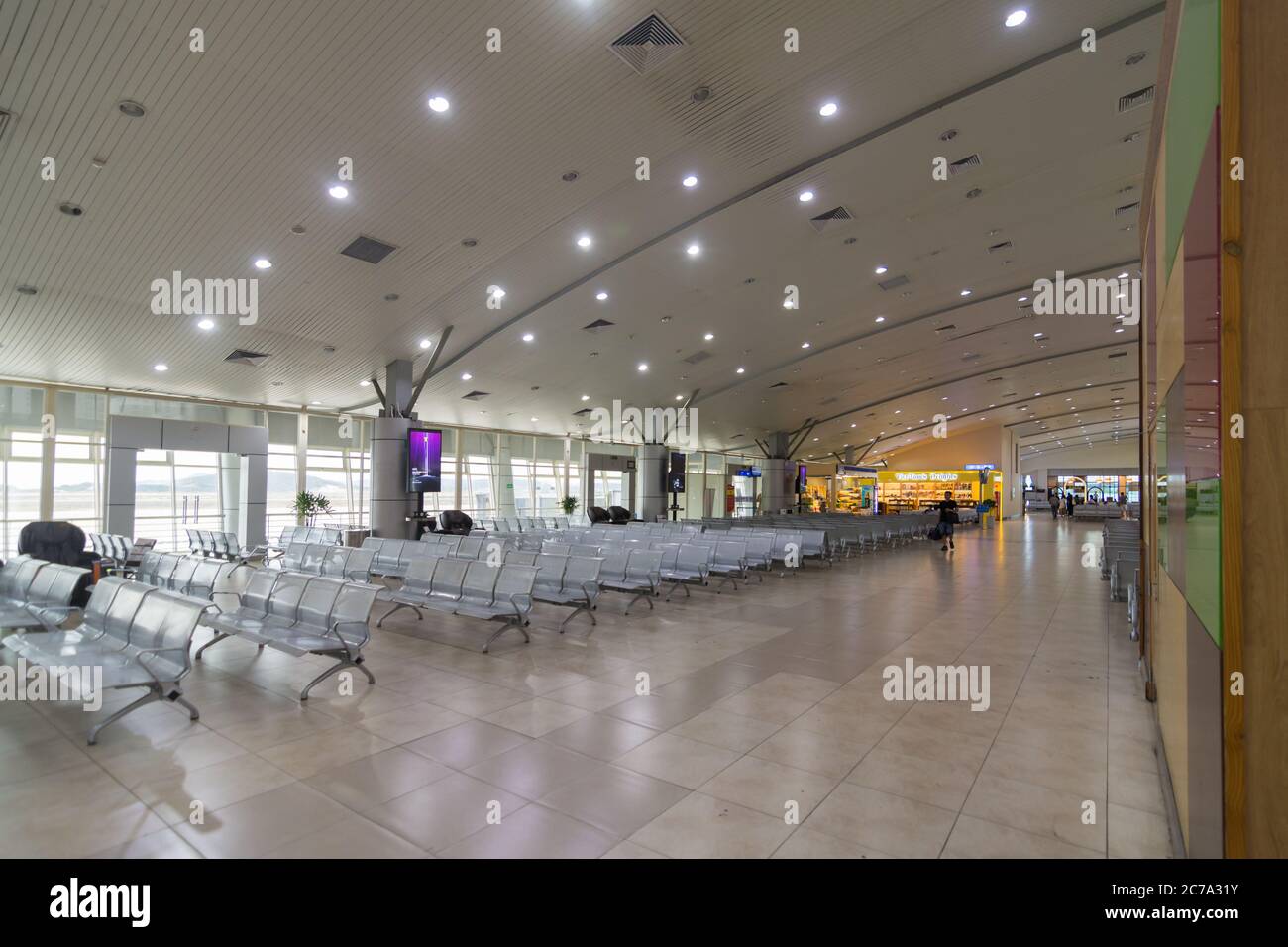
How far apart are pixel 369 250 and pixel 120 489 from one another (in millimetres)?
8748

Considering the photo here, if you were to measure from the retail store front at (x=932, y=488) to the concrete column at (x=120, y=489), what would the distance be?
1445 inches

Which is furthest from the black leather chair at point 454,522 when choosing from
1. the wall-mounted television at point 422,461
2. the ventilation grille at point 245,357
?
the ventilation grille at point 245,357

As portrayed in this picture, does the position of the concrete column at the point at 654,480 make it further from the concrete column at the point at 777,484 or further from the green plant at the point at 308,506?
the green plant at the point at 308,506

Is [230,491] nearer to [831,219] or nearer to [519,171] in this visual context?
Result: [519,171]

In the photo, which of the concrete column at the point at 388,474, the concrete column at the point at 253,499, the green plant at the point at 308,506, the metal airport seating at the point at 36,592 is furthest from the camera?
the green plant at the point at 308,506

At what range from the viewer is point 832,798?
3.43 m

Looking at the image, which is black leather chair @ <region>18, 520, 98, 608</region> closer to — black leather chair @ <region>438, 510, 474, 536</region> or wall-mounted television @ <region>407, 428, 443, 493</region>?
wall-mounted television @ <region>407, 428, 443, 493</region>

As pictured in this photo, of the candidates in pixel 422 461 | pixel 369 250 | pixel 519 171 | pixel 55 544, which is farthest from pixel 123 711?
pixel 422 461

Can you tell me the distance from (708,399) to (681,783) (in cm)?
2186

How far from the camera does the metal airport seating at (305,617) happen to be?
17.4ft

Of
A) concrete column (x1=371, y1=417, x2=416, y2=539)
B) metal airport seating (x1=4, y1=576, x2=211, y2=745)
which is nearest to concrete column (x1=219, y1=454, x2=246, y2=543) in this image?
concrete column (x1=371, y1=417, x2=416, y2=539)
